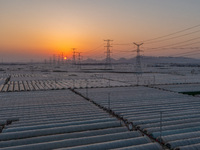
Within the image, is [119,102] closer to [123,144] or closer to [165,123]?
[165,123]

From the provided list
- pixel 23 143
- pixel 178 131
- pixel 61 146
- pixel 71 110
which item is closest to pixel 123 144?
pixel 61 146

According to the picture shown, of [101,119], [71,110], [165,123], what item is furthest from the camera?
[71,110]

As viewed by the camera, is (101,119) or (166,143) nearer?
(166,143)

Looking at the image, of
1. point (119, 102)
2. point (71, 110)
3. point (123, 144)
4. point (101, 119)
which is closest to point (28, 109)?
Answer: point (71, 110)

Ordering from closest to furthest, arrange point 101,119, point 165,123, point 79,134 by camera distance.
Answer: point 79,134, point 165,123, point 101,119

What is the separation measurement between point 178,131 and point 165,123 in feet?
4.44

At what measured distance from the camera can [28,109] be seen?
14.8 meters

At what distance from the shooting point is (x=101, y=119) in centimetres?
1166

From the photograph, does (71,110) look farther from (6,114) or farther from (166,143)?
(166,143)

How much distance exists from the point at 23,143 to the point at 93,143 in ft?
→ 10.2

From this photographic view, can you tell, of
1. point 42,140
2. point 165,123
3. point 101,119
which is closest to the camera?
point 42,140

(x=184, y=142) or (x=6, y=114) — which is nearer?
(x=184, y=142)

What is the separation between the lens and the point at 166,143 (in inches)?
332

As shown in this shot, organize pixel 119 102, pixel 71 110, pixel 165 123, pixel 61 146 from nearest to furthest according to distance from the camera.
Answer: pixel 61 146
pixel 165 123
pixel 71 110
pixel 119 102
